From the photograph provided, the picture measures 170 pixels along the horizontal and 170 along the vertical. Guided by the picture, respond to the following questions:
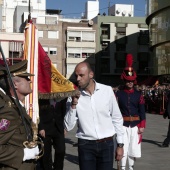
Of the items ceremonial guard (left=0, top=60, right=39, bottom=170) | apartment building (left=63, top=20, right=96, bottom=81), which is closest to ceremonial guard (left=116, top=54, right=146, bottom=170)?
ceremonial guard (left=0, top=60, right=39, bottom=170)


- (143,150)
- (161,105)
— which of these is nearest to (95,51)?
(161,105)

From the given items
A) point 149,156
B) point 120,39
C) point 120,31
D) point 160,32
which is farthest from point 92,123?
point 120,31

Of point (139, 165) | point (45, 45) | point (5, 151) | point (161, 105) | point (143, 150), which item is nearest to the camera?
point (5, 151)

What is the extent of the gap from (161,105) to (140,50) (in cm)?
4190

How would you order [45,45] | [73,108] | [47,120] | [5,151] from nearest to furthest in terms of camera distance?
[5,151], [73,108], [47,120], [45,45]

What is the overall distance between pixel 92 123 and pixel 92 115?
9cm

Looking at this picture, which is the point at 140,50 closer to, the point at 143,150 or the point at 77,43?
the point at 77,43

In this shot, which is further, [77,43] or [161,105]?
[77,43]

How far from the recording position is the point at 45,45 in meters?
67.9

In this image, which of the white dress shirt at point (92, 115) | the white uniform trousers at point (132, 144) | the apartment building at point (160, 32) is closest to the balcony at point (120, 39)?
the apartment building at point (160, 32)

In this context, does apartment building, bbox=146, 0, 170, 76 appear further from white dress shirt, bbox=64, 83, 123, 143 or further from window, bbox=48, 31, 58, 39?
white dress shirt, bbox=64, 83, 123, 143

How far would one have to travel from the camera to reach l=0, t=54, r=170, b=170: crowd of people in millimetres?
3623

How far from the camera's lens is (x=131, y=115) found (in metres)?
8.22

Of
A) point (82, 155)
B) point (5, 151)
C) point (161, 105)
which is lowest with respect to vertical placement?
point (161, 105)
